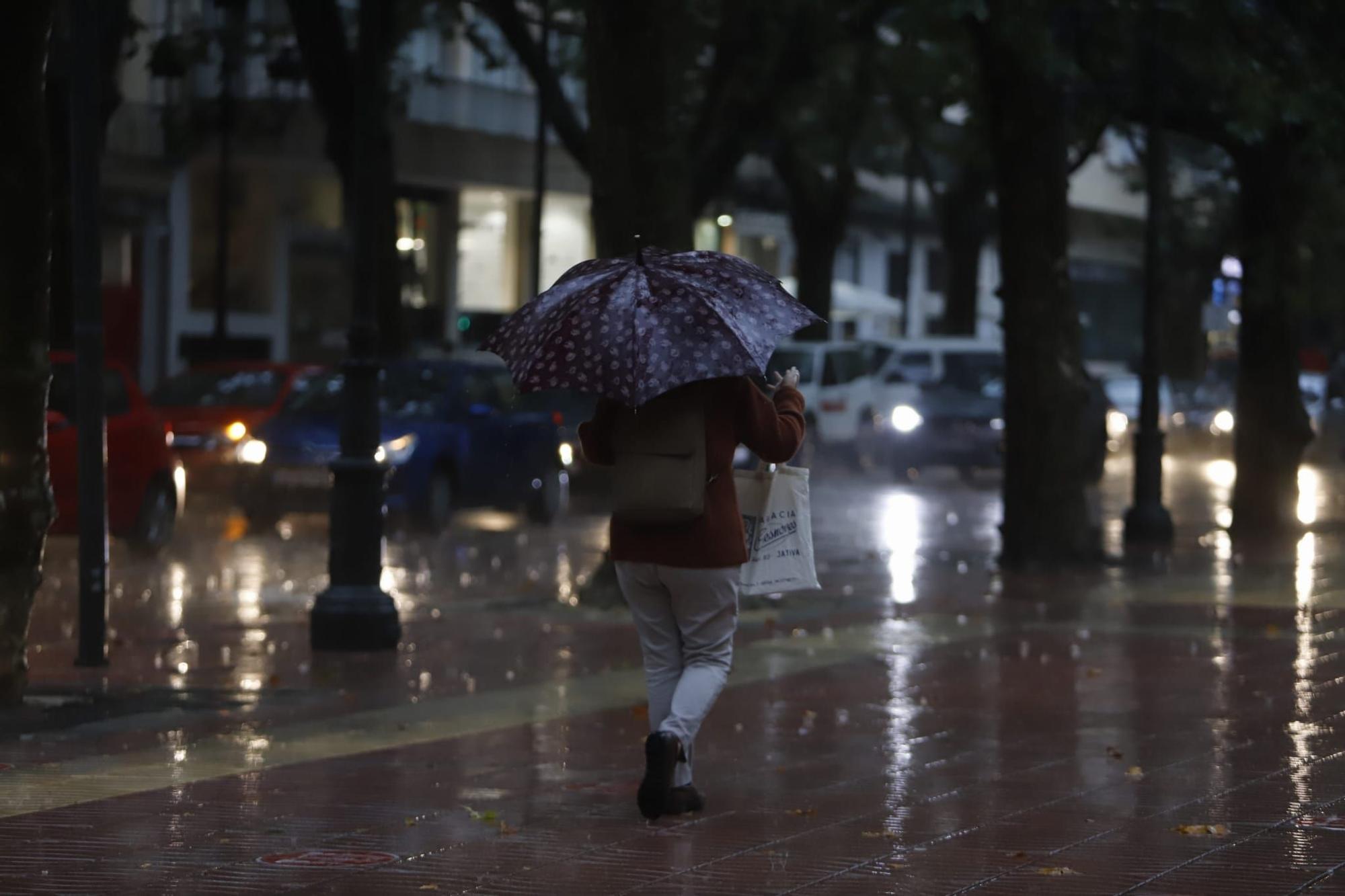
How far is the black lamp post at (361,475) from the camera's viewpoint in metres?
12.3

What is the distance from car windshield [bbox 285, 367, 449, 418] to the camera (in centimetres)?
2172

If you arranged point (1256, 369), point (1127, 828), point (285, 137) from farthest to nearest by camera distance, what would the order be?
point (285, 137), point (1256, 369), point (1127, 828)

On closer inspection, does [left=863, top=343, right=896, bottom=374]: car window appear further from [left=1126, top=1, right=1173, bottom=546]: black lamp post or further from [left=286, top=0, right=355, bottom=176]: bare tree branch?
[left=1126, top=1, right=1173, bottom=546]: black lamp post

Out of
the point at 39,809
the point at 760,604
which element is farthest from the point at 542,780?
the point at 760,604

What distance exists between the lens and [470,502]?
22359 millimetres

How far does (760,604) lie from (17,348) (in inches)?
251

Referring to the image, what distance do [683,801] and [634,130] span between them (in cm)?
752

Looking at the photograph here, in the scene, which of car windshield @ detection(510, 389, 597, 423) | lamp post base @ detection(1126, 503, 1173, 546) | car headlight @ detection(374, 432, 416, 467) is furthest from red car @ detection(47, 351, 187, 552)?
lamp post base @ detection(1126, 503, 1173, 546)

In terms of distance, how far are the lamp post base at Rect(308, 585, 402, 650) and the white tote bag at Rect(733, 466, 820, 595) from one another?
4.88 metres

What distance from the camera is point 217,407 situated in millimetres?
23062

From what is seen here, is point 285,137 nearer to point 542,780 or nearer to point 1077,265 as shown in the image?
point 542,780

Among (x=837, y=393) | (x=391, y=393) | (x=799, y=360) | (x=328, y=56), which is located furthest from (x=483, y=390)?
(x=837, y=393)

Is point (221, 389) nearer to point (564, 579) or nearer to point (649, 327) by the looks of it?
point (564, 579)

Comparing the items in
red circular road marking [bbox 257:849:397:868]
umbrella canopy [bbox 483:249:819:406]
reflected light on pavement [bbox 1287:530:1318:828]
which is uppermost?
umbrella canopy [bbox 483:249:819:406]
